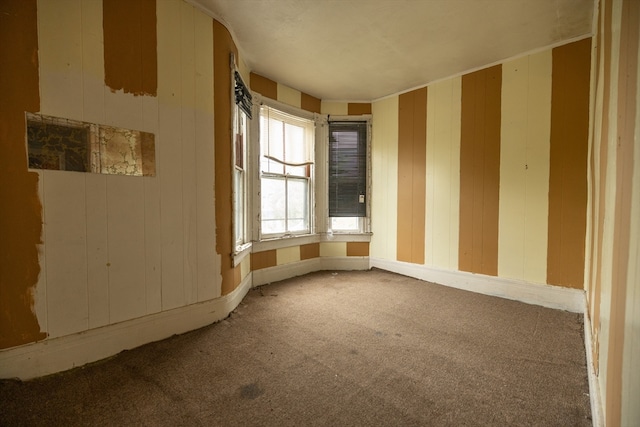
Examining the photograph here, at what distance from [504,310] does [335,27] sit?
10.6 ft

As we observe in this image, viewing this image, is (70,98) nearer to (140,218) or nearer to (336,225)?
(140,218)

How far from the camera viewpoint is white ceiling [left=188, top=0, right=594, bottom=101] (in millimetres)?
2328

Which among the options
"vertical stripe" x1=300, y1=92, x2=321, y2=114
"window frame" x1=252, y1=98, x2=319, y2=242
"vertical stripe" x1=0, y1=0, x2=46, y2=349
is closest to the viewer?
"vertical stripe" x1=0, y1=0, x2=46, y2=349

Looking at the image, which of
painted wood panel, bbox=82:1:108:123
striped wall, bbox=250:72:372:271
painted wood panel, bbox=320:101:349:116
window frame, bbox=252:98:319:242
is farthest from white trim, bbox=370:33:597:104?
painted wood panel, bbox=82:1:108:123

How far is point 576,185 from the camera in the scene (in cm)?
276

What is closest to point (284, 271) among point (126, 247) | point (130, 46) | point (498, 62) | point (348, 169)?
point (348, 169)

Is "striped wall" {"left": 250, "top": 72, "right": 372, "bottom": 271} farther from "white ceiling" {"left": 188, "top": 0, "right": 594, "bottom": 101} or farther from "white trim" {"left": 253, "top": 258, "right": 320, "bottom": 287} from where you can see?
"white ceiling" {"left": 188, "top": 0, "right": 594, "bottom": 101}

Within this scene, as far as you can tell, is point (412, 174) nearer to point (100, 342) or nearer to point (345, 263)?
point (345, 263)

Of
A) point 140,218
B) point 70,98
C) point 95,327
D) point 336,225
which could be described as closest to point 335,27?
point 70,98

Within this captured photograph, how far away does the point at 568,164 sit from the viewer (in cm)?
280

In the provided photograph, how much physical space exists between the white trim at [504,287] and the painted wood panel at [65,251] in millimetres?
3629

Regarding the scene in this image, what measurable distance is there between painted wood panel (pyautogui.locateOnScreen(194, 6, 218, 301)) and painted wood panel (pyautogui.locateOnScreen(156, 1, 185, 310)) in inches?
5.9

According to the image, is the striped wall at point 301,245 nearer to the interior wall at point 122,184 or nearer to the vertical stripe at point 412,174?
the vertical stripe at point 412,174

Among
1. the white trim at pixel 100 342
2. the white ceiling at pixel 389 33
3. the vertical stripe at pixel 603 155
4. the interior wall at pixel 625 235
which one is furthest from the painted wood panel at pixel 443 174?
the white trim at pixel 100 342
